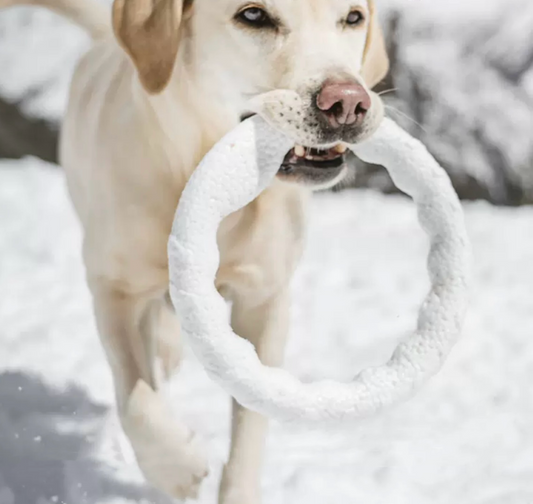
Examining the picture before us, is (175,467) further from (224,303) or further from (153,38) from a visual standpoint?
(153,38)

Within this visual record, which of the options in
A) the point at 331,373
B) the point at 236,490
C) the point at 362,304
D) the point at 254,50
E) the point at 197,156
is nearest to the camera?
the point at 254,50

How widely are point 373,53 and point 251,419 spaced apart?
0.86 metres

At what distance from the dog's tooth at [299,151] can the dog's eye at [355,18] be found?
26 cm

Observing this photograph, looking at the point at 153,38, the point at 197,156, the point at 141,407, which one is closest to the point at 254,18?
the point at 153,38

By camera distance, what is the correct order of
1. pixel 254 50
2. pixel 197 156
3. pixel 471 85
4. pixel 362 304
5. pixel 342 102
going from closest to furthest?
pixel 342 102 < pixel 254 50 < pixel 197 156 < pixel 362 304 < pixel 471 85

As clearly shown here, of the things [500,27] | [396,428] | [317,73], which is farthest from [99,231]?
[500,27]

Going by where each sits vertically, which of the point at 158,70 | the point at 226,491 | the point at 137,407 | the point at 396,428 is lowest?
the point at 396,428

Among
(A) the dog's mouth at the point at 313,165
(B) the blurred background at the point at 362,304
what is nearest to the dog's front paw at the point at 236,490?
(B) the blurred background at the point at 362,304

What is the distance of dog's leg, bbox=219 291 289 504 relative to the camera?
181 centimetres

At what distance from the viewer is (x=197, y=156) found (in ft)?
5.39

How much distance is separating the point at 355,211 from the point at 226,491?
2139 millimetres

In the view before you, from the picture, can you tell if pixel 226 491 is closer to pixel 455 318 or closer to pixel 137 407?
pixel 137 407

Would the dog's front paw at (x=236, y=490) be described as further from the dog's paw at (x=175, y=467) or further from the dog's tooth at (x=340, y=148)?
the dog's tooth at (x=340, y=148)

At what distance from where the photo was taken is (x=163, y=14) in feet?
5.05
